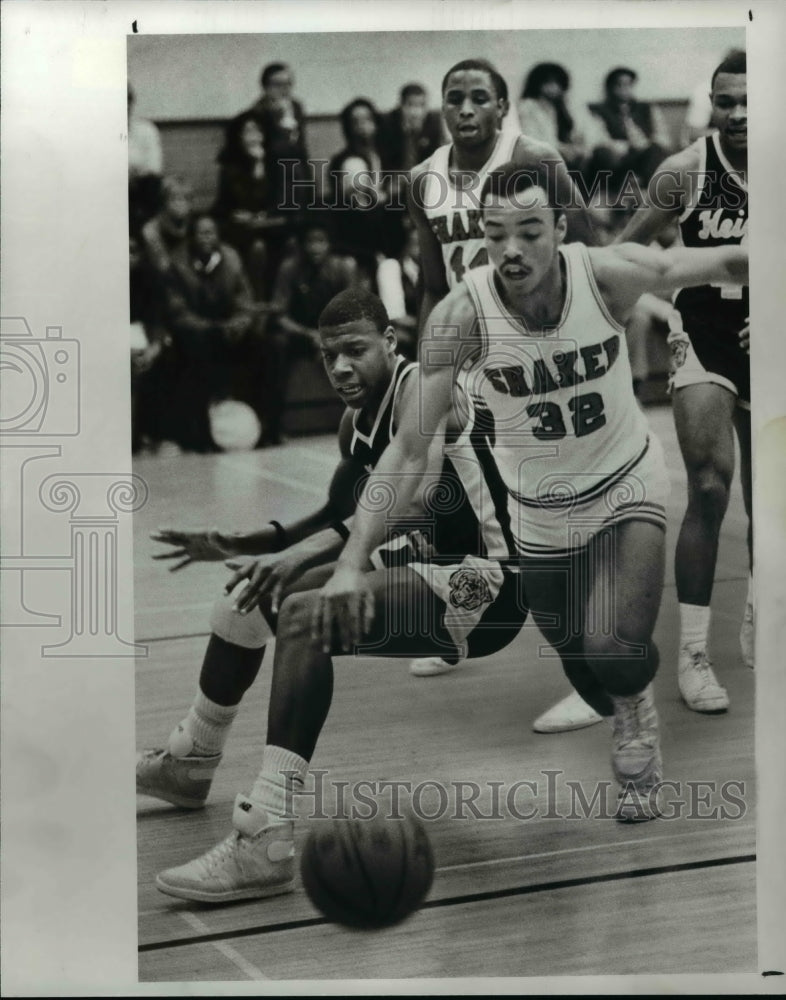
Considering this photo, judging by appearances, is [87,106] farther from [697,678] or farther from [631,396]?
[697,678]

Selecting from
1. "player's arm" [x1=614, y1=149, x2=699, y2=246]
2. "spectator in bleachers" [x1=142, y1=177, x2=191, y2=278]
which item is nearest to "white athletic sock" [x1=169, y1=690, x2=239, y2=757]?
"spectator in bleachers" [x1=142, y1=177, x2=191, y2=278]

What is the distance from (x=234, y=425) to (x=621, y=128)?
90cm

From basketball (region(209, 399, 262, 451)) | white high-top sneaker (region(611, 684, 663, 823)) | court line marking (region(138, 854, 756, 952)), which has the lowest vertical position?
court line marking (region(138, 854, 756, 952))

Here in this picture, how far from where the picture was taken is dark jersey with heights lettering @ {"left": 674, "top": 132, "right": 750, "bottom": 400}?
248cm

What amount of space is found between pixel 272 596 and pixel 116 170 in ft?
2.76

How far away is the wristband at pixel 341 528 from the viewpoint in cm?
250

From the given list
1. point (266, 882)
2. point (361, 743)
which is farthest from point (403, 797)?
point (266, 882)

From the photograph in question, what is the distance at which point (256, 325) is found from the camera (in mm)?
2488

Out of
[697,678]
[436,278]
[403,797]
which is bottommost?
[403,797]

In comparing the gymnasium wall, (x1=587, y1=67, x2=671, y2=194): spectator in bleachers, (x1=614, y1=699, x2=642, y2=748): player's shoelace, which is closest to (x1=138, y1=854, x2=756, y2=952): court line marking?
(x1=614, y1=699, x2=642, y2=748): player's shoelace

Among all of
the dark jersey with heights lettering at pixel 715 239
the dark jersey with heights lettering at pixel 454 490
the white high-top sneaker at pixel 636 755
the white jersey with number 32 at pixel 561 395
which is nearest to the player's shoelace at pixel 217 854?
the dark jersey with heights lettering at pixel 454 490

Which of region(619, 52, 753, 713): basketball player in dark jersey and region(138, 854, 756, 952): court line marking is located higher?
region(619, 52, 753, 713): basketball player in dark jersey

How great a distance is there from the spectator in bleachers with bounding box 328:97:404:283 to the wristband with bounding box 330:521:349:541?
45 centimetres

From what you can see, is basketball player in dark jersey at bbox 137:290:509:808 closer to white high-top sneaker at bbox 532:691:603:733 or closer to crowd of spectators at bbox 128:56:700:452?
crowd of spectators at bbox 128:56:700:452
